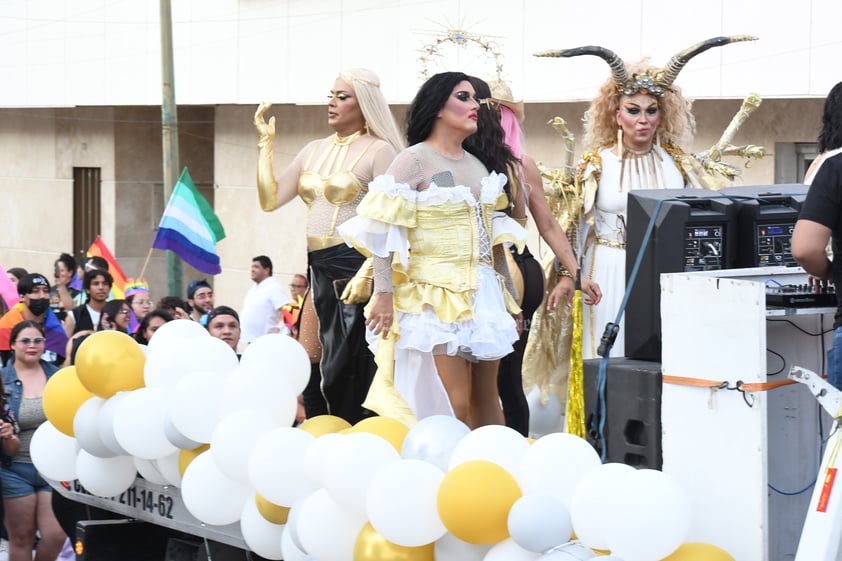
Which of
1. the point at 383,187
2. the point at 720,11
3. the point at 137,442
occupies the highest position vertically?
the point at 720,11

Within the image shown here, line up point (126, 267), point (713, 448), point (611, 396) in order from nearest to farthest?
1. point (713, 448)
2. point (611, 396)
3. point (126, 267)

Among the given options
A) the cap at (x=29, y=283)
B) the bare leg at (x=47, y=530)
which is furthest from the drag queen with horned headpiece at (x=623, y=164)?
the cap at (x=29, y=283)

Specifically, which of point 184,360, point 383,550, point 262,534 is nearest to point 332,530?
point 383,550

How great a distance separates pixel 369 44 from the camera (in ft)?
54.9

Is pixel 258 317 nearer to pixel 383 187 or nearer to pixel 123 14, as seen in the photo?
pixel 383 187

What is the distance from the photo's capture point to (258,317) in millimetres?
12289

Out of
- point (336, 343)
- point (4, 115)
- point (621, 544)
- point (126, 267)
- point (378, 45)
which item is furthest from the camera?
point (4, 115)

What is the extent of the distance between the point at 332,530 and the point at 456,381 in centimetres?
108

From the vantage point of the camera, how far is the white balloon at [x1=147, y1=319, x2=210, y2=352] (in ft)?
21.2

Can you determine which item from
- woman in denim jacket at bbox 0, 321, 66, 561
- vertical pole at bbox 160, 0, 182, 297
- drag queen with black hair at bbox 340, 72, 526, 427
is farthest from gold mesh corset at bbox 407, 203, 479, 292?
vertical pole at bbox 160, 0, 182, 297

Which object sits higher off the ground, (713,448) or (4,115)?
(4,115)

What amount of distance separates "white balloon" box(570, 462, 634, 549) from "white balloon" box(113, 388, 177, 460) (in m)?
2.25

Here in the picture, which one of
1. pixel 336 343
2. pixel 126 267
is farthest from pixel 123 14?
pixel 336 343

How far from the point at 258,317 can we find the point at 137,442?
620cm
